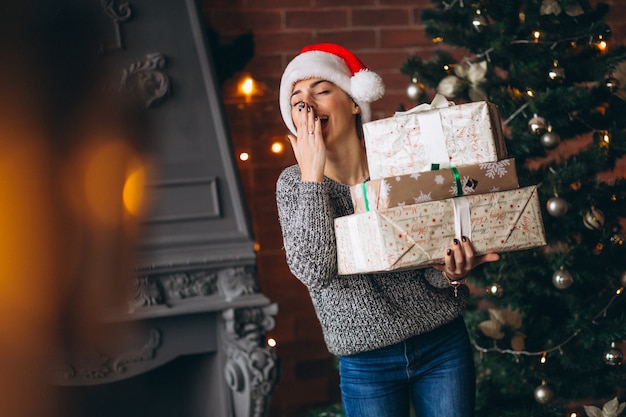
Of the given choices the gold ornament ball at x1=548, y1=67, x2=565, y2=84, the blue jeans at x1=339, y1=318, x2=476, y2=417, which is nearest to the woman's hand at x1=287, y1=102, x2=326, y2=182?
the blue jeans at x1=339, y1=318, x2=476, y2=417

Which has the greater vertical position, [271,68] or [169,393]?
[271,68]

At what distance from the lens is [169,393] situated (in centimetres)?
273

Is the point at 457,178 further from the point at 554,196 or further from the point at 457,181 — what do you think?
the point at 554,196

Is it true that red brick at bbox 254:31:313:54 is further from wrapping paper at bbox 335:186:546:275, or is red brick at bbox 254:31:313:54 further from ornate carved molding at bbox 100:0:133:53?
wrapping paper at bbox 335:186:546:275

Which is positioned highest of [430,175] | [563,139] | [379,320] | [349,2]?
[349,2]

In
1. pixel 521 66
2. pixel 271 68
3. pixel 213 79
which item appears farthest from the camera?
pixel 271 68

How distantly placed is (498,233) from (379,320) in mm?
322

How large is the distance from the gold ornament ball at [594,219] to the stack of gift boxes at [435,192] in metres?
0.82

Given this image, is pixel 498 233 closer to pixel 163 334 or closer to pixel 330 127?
pixel 330 127

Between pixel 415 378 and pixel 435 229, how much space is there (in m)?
0.40

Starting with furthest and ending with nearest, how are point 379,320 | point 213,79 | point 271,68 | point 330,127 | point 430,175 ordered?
1. point 271,68
2. point 213,79
3. point 330,127
4. point 379,320
5. point 430,175

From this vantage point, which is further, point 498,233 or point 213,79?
point 213,79

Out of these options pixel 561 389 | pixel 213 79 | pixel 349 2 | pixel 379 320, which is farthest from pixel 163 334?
pixel 349 2

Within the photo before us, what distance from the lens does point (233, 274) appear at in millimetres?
2471
